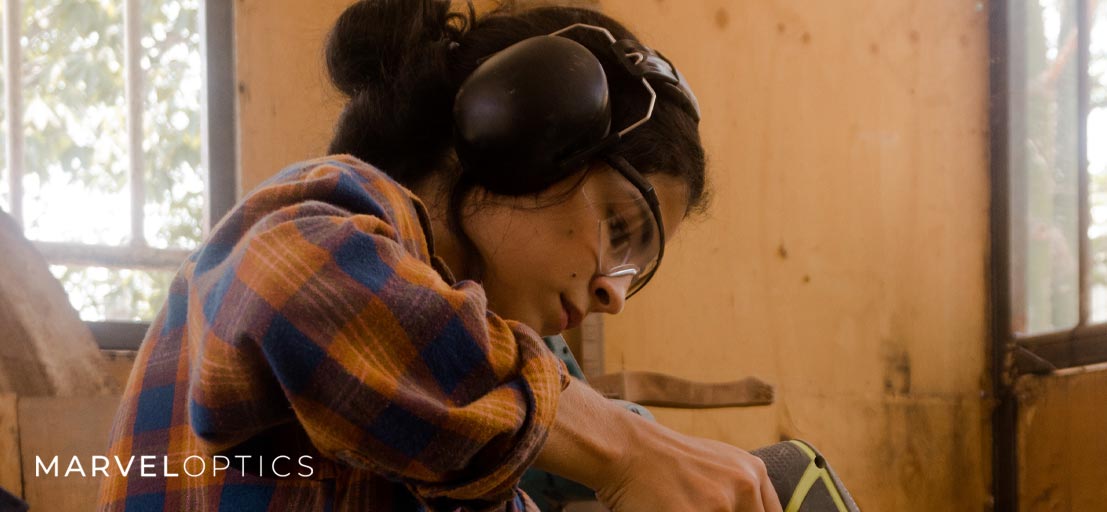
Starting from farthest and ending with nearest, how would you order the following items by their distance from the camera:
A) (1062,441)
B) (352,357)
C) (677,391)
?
(1062,441)
(677,391)
(352,357)

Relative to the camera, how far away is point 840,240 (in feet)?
7.82

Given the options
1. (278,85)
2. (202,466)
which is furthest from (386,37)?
(278,85)

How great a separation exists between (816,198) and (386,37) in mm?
1659

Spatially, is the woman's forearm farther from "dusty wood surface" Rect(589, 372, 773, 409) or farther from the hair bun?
"dusty wood surface" Rect(589, 372, 773, 409)

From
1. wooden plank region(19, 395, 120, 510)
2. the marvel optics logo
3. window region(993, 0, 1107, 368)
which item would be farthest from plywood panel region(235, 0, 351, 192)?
window region(993, 0, 1107, 368)

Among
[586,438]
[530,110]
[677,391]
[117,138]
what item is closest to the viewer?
[586,438]

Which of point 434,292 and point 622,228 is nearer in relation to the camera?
point 434,292

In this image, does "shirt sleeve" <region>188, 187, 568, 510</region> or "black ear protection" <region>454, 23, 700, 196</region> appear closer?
"shirt sleeve" <region>188, 187, 568, 510</region>

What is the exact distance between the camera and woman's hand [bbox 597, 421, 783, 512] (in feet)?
2.21

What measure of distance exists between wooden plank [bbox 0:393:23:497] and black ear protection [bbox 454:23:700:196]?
39.7 inches

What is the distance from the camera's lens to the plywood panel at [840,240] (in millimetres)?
2205

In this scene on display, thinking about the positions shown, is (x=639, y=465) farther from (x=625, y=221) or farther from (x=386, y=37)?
(x=386, y=37)

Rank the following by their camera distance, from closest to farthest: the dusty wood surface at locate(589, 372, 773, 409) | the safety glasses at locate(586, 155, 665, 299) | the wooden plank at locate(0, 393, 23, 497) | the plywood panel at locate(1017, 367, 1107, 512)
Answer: the safety glasses at locate(586, 155, 665, 299), the wooden plank at locate(0, 393, 23, 497), the dusty wood surface at locate(589, 372, 773, 409), the plywood panel at locate(1017, 367, 1107, 512)

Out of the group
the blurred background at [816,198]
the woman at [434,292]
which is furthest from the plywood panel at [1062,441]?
the woman at [434,292]
